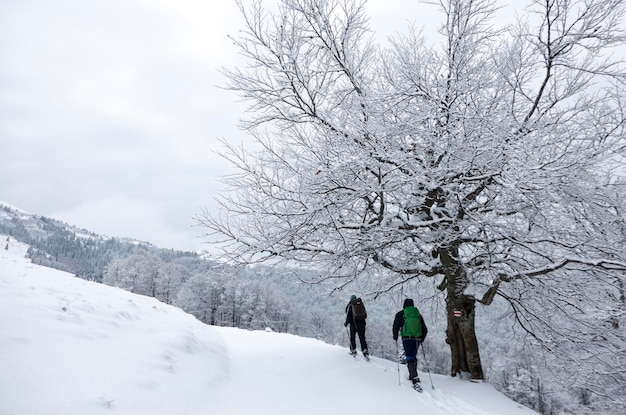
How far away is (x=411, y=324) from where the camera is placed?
21.9ft

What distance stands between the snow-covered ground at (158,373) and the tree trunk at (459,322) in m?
0.57

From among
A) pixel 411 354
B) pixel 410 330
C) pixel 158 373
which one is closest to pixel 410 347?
pixel 411 354

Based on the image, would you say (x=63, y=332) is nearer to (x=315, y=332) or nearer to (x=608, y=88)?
(x=608, y=88)

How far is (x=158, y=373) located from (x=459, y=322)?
20.6ft

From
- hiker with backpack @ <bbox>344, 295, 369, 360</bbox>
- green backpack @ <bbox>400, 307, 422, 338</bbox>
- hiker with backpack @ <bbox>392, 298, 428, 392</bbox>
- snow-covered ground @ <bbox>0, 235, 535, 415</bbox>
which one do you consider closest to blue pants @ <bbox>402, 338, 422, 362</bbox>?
hiker with backpack @ <bbox>392, 298, 428, 392</bbox>

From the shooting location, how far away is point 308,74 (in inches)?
268

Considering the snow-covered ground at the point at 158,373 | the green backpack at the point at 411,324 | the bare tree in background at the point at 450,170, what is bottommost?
the snow-covered ground at the point at 158,373

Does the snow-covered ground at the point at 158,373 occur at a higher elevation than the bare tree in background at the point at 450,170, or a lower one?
lower

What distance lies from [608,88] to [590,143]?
7.69 feet

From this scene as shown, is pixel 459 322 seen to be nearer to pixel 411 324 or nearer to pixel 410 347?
pixel 411 324

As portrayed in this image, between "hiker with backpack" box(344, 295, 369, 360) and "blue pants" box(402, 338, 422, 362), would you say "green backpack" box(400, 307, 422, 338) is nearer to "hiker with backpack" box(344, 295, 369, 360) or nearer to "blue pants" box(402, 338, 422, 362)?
"blue pants" box(402, 338, 422, 362)

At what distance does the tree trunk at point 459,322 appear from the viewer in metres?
7.37

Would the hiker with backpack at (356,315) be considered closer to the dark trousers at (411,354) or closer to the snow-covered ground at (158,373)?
the snow-covered ground at (158,373)

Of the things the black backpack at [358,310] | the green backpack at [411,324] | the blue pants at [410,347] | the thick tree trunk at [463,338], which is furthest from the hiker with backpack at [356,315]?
the thick tree trunk at [463,338]
